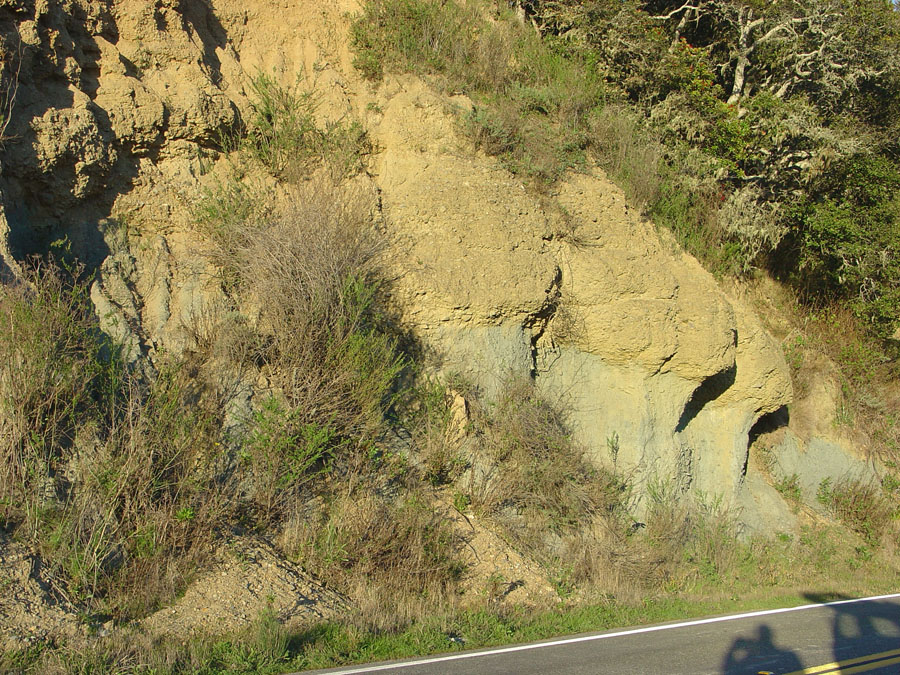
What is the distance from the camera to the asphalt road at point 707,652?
20.1ft

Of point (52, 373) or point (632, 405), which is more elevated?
point (52, 373)

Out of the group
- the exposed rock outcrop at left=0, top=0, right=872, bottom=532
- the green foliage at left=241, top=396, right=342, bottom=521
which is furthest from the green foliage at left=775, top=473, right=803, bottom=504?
the green foliage at left=241, top=396, right=342, bottom=521

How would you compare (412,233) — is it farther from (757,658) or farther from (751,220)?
(751,220)

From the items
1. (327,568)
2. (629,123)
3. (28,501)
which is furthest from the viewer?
(629,123)

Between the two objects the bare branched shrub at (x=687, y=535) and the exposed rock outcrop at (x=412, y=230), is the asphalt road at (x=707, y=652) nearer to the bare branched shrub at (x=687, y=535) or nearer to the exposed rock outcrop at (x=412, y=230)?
the bare branched shrub at (x=687, y=535)

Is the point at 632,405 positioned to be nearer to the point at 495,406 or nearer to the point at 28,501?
the point at 495,406

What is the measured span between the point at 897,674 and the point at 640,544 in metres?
4.55

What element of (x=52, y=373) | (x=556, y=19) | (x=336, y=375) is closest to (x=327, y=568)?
(x=336, y=375)

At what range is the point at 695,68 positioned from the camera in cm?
1516

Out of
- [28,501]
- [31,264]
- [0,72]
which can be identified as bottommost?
[28,501]

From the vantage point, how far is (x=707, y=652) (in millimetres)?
6891

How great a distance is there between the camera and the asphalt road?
6137 millimetres

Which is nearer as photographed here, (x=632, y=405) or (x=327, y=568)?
(x=327, y=568)

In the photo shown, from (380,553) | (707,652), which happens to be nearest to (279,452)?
(380,553)
